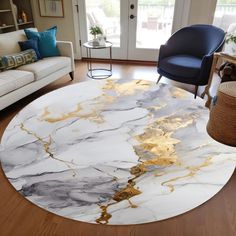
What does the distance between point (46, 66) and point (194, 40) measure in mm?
2151

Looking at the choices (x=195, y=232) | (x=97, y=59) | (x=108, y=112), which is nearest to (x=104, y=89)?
(x=108, y=112)

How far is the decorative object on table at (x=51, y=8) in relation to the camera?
437 centimetres

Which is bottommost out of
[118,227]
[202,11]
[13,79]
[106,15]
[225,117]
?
[118,227]

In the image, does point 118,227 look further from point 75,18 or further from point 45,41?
point 75,18

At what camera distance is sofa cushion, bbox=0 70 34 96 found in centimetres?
257

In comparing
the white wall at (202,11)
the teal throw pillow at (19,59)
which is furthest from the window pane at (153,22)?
the teal throw pillow at (19,59)

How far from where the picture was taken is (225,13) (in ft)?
13.0

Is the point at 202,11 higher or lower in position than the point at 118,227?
higher

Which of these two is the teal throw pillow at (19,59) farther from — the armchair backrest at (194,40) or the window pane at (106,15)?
the armchair backrest at (194,40)

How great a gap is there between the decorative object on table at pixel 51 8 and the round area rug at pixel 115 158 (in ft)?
7.44

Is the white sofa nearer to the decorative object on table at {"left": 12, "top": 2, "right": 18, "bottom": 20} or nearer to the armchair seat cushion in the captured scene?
the decorative object on table at {"left": 12, "top": 2, "right": 18, "bottom": 20}

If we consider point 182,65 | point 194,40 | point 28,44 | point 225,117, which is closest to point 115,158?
point 225,117

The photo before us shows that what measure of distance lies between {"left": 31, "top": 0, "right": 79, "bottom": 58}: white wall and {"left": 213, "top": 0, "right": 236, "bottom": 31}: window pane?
2.60 m

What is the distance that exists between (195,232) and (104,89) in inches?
92.2
